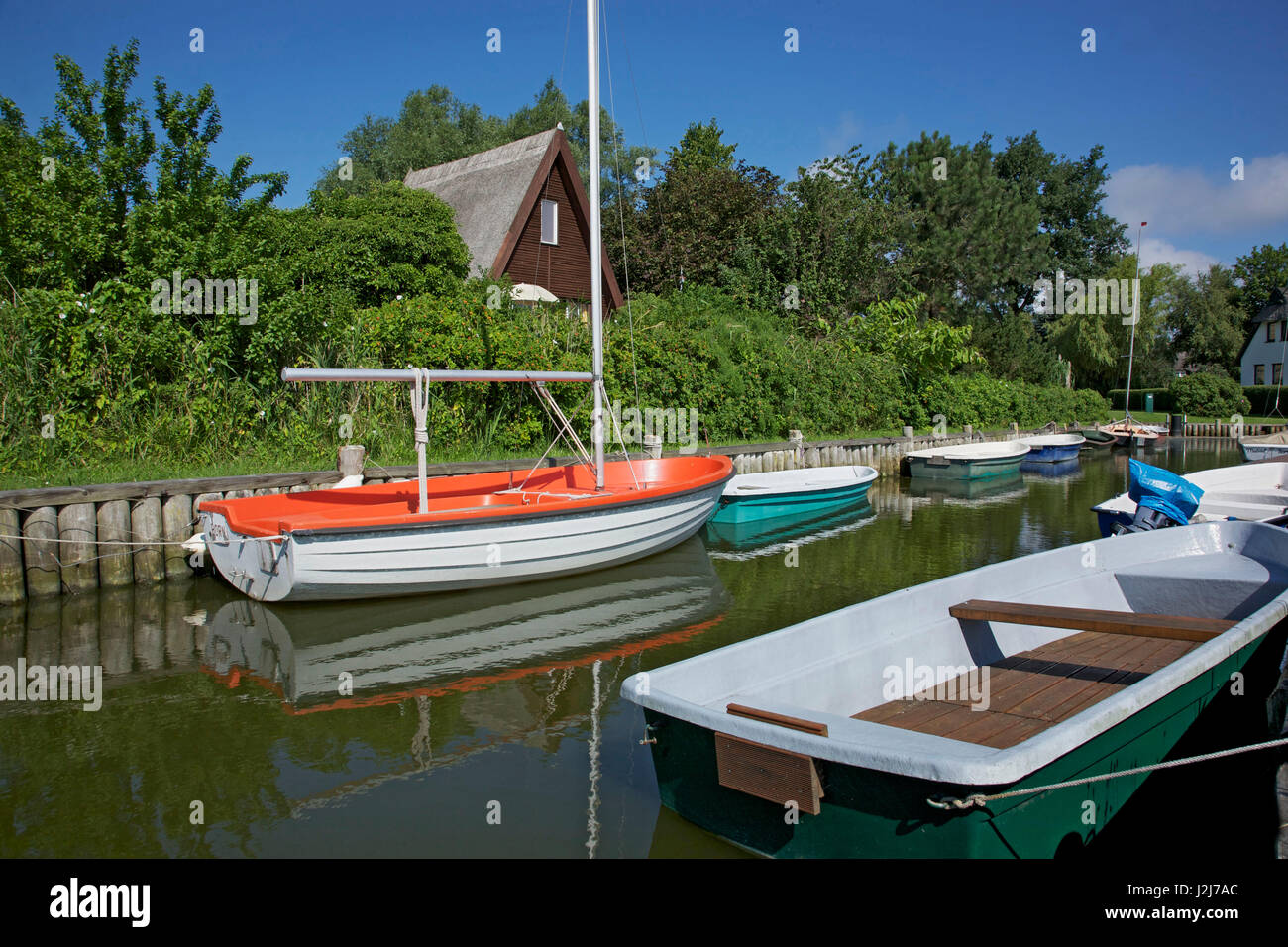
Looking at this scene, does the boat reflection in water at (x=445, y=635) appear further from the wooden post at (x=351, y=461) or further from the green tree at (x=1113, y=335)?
the green tree at (x=1113, y=335)

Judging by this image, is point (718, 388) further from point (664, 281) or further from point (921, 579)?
point (664, 281)

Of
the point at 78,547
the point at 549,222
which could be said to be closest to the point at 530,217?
the point at 549,222

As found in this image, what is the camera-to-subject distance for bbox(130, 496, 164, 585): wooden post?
31.8ft

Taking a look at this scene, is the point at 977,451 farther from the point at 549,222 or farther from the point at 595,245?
the point at 595,245

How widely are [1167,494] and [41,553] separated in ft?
39.8

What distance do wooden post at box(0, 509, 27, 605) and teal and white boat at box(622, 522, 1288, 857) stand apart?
8.20 metres

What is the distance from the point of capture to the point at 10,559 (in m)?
8.81

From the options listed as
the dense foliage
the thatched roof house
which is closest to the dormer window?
the thatched roof house

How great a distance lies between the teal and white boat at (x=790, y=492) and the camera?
15.0 metres

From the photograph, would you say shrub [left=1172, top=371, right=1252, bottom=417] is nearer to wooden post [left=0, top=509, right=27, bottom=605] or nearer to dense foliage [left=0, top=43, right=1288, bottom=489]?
dense foliage [left=0, top=43, right=1288, bottom=489]

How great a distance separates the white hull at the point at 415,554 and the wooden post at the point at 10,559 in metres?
1.80

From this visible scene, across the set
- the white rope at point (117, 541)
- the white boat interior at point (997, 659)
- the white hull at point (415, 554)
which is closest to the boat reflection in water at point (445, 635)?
the white hull at point (415, 554)

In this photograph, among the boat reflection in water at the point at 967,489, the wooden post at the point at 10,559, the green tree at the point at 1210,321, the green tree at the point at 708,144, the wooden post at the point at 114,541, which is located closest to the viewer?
the wooden post at the point at 10,559
